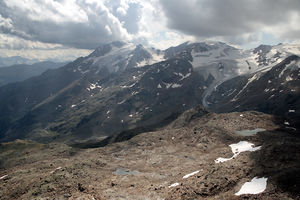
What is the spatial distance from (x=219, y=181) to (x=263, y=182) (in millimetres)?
8377

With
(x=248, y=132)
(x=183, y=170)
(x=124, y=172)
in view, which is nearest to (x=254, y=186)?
(x=183, y=170)

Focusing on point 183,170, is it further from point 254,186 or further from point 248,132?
point 248,132

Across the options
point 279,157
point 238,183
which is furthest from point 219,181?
point 279,157

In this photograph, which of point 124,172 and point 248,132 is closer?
point 124,172

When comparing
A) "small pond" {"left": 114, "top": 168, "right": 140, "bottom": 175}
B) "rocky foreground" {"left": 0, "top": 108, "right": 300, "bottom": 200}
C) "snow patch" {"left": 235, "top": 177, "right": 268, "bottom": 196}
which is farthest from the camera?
"small pond" {"left": 114, "top": 168, "right": 140, "bottom": 175}

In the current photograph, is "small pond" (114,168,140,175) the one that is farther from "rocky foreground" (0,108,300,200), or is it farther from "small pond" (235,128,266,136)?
"small pond" (235,128,266,136)

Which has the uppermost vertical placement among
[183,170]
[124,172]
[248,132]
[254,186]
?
[254,186]

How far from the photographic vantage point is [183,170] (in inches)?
2603

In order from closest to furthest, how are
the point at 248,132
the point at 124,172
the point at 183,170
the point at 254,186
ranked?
the point at 254,186, the point at 183,170, the point at 124,172, the point at 248,132

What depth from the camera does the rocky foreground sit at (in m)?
45.1

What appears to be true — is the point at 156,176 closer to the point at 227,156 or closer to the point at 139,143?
the point at 227,156

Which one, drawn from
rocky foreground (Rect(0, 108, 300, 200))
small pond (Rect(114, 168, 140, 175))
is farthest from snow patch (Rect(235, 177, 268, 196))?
small pond (Rect(114, 168, 140, 175))

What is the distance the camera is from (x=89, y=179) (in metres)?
64.1

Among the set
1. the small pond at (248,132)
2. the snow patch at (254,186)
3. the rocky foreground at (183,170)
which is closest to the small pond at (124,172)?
the rocky foreground at (183,170)
